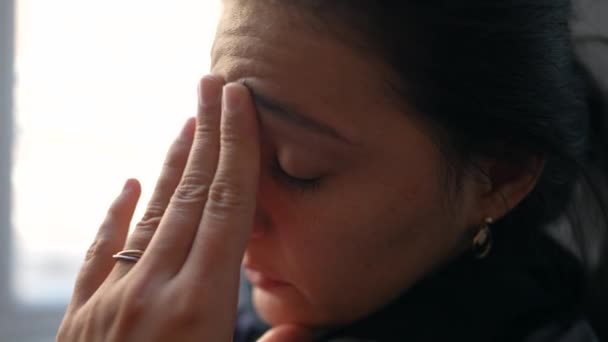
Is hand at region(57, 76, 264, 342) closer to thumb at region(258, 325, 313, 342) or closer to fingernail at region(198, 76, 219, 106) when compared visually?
fingernail at region(198, 76, 219, 106)

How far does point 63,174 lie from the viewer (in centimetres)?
154

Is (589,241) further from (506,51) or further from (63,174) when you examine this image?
(63,174)

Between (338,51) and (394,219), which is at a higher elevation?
(338,51)

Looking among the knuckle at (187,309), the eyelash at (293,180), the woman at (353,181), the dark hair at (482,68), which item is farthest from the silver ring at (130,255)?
the dark hair at (482,68)

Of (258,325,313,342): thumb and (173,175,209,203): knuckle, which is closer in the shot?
(173,175,209,203): knuckle

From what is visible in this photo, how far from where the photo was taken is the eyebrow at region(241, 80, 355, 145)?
2.74ft

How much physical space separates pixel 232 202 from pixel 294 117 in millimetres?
132

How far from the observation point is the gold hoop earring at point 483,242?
985mm

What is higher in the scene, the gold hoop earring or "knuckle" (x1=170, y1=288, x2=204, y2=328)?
"knuckle" (x1=170, y1=288, x2=204, y2=328)

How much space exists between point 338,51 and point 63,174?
936 millimetres

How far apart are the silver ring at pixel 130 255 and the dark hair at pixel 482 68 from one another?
385 mm

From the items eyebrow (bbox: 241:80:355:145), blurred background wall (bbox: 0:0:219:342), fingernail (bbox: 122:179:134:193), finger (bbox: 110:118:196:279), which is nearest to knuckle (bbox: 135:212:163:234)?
finger (bbox: 110:118:196:279)

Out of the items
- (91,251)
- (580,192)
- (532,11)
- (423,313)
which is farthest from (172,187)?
(580,192)

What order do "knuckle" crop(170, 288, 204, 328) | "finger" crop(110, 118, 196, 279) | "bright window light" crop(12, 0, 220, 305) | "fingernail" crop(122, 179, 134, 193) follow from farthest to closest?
"bright window light" crop(12, 0, 220, 305) → "fingernail" crop(122, 179, 134, 193) → "finger" crop(110, 118, 196, 279) → "knuckle" crop(170, 288, 204, 328)
